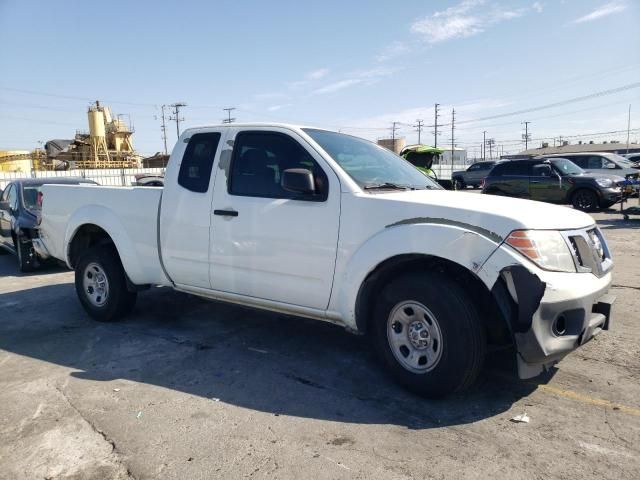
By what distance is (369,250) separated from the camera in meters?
3.62

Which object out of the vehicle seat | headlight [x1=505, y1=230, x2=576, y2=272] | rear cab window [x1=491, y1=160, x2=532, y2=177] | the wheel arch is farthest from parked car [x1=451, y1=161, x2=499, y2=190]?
headlight [x1=505, y1=230, x2=576, y2=272]

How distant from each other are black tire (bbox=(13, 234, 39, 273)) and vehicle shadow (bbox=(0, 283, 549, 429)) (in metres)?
2.52

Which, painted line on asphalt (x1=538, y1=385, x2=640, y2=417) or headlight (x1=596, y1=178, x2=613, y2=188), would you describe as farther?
headlight (x1=596, y1=178, x2=613, y2=188)

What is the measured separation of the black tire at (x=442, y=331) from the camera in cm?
327

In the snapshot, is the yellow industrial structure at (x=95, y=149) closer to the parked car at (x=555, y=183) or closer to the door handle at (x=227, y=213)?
the parked car at (x=555, y=183)

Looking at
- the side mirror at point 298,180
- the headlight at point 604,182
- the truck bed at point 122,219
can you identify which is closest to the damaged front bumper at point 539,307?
the side mirror at point 298,180

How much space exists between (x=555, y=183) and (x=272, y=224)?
13804mm

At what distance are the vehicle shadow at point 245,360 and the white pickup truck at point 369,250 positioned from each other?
31 cm

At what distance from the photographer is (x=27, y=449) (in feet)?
9.91

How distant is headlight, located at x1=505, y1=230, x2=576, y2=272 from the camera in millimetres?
3125

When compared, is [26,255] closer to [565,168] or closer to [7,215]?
[7,215]

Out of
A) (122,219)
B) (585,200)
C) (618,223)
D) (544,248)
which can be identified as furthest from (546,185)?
(122,219)

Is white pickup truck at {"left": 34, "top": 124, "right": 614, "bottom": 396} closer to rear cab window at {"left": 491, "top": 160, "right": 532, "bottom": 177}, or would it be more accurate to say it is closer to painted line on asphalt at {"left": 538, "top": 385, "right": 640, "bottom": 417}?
painted line on asphalt at {"left": 538, "top": 385, "right": 640, "bottom": 417}

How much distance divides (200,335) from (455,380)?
2.75m
